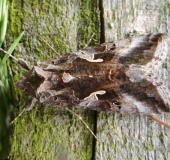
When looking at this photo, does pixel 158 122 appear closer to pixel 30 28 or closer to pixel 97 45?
pixel 97 45

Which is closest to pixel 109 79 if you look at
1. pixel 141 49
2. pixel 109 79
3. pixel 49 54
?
pixel 109 79

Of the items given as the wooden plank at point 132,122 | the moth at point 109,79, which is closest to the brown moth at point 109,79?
the moth at point 109,79

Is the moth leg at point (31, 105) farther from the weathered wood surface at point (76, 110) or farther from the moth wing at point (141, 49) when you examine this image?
the moth wing at point (141, 49)

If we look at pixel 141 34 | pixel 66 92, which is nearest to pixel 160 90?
pixel 141 34

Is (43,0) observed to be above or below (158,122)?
above

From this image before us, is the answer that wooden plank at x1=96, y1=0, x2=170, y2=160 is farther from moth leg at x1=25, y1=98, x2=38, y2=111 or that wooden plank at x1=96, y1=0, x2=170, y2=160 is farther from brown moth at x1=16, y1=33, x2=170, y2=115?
moth leg at x1=25, y1=98, x2=38, y2=111
